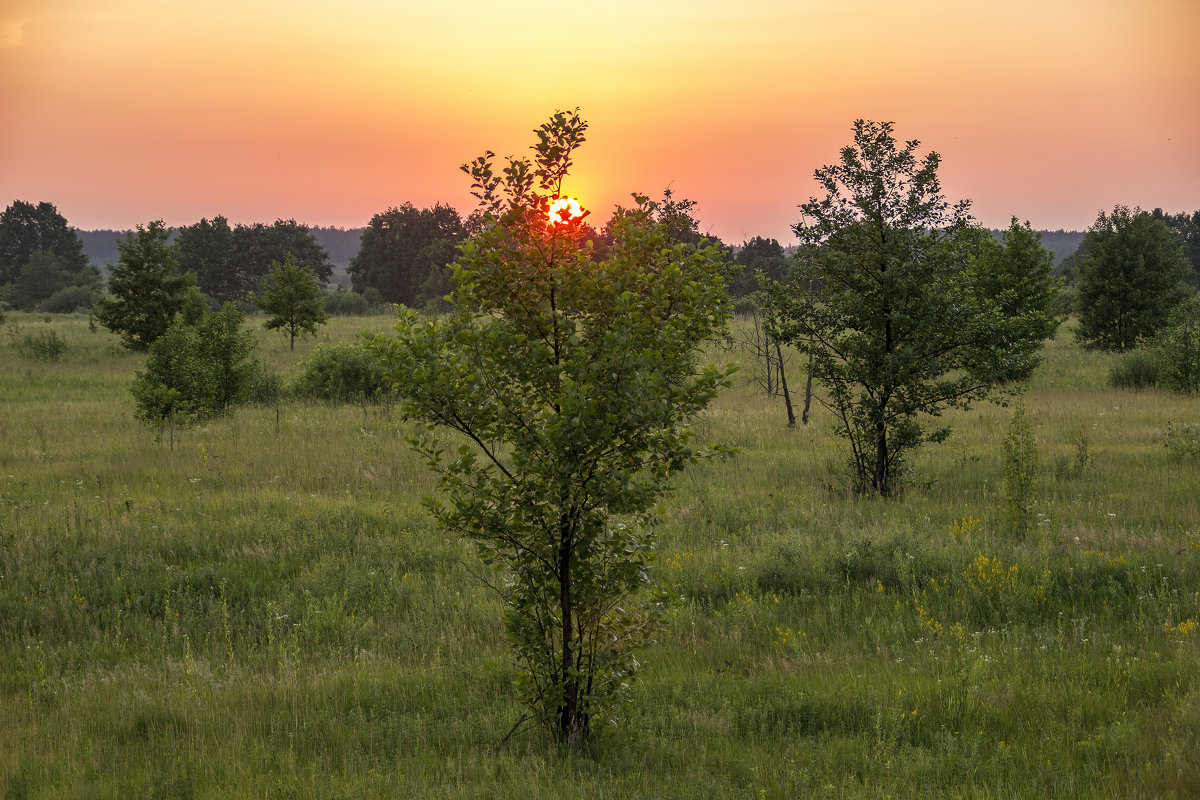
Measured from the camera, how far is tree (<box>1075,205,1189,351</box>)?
127 feet

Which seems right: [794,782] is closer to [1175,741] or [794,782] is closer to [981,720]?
[981,720]

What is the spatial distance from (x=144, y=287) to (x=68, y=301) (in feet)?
171

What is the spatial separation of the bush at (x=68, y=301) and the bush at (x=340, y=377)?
→ 2498 inches

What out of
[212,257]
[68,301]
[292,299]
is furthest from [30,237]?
[292,299]

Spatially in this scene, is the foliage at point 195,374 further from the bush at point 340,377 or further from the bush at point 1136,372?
the bush at point 1136,372

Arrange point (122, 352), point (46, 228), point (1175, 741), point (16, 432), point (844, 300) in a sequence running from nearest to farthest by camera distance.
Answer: point (1175, 741)
point (844, 300)
point (16, 432)
point (122, 352)
point (46, 228)

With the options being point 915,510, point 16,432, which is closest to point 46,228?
point 16,432

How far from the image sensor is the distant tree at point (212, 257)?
81688mm

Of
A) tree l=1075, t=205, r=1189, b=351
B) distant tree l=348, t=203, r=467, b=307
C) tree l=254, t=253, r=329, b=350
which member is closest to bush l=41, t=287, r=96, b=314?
distant tree l=348, t=203, r=467, b=307

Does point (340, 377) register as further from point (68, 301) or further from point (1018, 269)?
point (68, 301)

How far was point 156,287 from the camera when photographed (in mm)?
35719

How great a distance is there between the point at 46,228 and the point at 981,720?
119454mm

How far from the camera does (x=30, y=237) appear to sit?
98.7 m

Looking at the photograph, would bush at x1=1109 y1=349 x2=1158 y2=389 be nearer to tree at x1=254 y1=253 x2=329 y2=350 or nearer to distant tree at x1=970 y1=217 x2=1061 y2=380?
distant tree at x1=970 y1=217 x2=1061 y2=380
